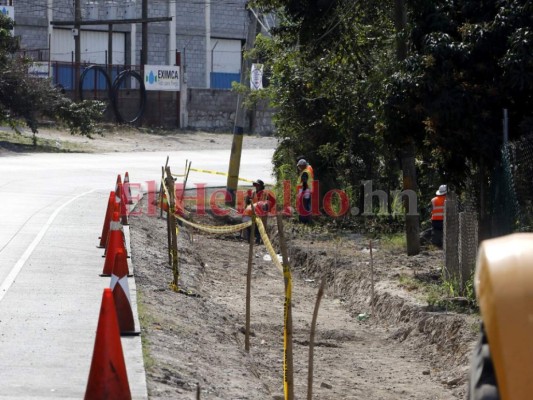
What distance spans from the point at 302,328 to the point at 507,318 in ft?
35.5

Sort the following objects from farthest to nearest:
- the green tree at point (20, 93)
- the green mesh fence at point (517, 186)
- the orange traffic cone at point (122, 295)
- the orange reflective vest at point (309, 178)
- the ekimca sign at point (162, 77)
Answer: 1. the ekimca sign at point (162, 77)
2. the green tree at point (20, 93)
3. the orange reflective vest at point (309, 178)
4. the green mesh fence at point (517, 186)
5. the orange traffic cone at point (122, 295)

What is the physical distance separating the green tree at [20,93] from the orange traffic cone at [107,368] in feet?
104

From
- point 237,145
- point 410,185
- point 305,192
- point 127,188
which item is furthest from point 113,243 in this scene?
point 237,145

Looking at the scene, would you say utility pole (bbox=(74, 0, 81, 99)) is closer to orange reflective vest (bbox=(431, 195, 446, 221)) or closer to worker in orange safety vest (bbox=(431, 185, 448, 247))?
worker in orange safety vest (bbox=(431, 185, 448, 247))

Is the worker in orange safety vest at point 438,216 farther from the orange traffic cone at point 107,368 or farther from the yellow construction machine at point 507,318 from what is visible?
the yellow construction machine at point 507,318

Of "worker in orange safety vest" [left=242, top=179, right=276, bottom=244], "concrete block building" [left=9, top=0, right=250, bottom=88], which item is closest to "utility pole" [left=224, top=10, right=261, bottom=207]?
"worker in orange safety vest" [left=242, top=179, right=276, bottom=244]

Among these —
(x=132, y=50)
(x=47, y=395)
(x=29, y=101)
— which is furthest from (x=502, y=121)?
(x=132, y=50)

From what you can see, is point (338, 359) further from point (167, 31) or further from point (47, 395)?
point (167, 31)

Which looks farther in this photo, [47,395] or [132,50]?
[132,50]

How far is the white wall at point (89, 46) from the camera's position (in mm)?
58094

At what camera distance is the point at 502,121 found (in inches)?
492

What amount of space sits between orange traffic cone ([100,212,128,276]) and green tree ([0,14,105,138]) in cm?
2580

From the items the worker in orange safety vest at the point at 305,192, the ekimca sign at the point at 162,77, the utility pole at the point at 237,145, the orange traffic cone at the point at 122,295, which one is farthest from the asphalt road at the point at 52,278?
the ekimca sign at the point at 162,77

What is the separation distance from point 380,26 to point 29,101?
74.7ft
